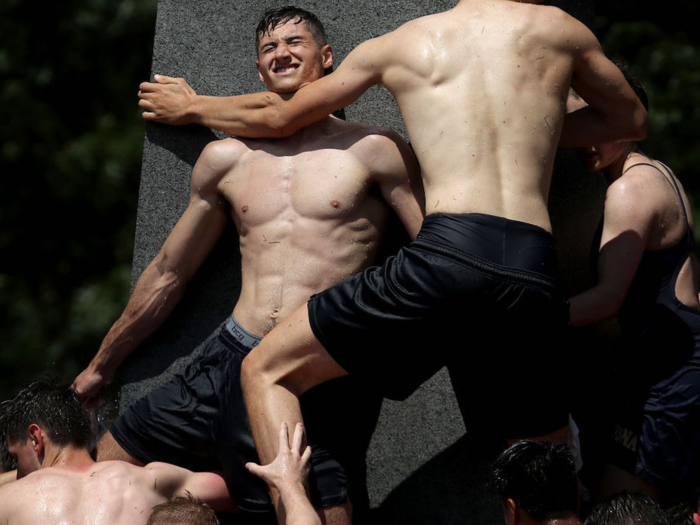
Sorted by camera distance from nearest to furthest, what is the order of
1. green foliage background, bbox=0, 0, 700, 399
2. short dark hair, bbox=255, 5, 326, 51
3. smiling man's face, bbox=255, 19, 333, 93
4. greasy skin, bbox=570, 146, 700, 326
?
greasy skin, bbox=570, 146, 700, 326 → smiling man's face, bbox=255, 19, 333, 93 → short dark hair, bbox=255, 5, 326, 51 → green foliage background, bbox=0, 0, 700, 399

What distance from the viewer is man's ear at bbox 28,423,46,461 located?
3832 mm

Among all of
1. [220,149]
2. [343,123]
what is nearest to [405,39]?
[343,123]

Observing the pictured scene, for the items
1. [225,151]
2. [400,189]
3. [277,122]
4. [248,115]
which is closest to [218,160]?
[225,151]

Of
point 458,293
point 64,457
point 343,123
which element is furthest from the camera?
point 343,123

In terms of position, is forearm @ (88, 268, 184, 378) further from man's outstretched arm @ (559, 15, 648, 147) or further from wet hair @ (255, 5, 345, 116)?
man's outstretched arm @ (559, 15, 648, 147)

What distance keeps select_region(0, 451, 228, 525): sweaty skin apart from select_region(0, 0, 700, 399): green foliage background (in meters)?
4.90

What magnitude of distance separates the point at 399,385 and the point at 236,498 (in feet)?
3.01

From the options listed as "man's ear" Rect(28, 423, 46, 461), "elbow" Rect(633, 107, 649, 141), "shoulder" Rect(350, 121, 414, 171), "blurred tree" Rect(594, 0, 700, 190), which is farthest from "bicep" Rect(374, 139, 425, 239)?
"blurred tree" Rect(594, 0, 700, 190)

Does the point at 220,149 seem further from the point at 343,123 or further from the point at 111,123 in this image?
the point at 111,123

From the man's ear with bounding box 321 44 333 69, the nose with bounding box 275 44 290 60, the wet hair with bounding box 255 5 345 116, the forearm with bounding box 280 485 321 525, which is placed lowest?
the forearm with bounding box 280 485 321 525

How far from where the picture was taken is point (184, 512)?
128 inches

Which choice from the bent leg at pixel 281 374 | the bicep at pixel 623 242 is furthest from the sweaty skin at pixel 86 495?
the bicep at pixel 623 242

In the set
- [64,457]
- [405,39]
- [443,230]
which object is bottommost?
[64,457]

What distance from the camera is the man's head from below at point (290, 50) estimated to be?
4.14 m
